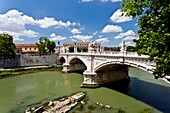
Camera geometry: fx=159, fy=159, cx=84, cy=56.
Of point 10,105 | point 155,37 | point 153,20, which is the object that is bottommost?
point 10,105

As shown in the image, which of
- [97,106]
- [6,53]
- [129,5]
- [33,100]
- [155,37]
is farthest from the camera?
[6,53]

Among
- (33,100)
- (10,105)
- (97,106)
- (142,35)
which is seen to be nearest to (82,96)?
(97,106)

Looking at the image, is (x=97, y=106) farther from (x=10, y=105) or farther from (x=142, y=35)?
(x=142, y=35)

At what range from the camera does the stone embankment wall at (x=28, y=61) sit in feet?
162

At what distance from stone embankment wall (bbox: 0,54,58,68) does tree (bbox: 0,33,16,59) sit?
2003 mm

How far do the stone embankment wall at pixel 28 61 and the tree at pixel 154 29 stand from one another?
4814cm

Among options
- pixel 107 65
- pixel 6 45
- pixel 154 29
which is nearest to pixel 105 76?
pixel 107 65

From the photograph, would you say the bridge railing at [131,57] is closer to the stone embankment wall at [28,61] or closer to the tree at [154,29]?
the tree at [154,29]

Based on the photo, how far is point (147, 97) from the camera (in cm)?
2162

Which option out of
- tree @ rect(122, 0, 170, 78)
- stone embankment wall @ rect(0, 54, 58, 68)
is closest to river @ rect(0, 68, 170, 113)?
tree @ rect(122, 0, 170, 78)

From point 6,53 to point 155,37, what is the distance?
153ft

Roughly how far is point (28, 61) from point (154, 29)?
168 ft

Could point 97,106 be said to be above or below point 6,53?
below

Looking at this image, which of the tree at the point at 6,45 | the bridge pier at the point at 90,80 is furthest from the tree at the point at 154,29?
the tree at the point at 6,45
